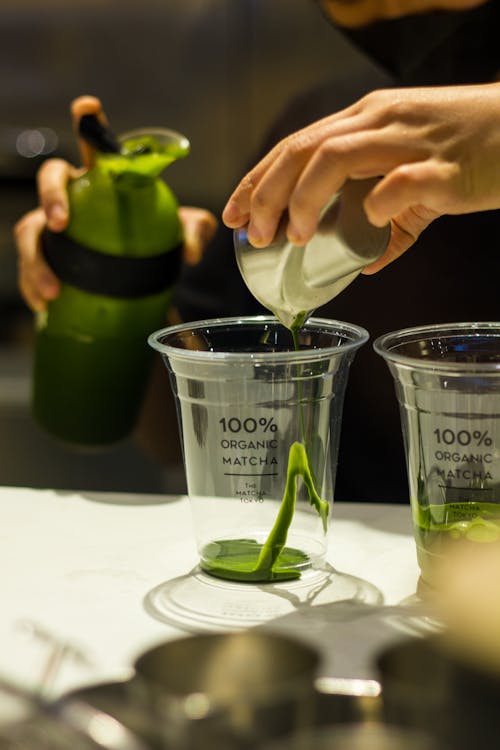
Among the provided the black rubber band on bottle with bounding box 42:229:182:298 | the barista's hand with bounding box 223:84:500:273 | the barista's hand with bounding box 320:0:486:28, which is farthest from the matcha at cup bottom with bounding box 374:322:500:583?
the barista's hand with bounding box 320:0:486:28

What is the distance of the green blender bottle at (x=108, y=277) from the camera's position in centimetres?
110

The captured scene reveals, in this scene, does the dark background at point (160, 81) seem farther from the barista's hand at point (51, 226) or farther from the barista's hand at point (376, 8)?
the barista's hand at point (51, 226)

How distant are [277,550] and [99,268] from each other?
1.33 feet

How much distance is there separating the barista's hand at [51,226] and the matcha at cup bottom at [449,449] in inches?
17.6

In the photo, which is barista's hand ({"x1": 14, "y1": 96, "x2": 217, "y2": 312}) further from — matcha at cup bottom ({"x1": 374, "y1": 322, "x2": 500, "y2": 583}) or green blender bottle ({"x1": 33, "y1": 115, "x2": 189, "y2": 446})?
matcha at cup bottom ({"x1": 374, "y1": 322, "x2": 500, "y2": 583})

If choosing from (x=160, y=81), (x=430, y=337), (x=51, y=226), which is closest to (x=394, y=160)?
(x=430, y=337)

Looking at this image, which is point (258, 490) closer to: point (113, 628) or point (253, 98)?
point (113, 628)

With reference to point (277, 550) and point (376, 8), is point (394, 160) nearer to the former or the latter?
point (277, 550)

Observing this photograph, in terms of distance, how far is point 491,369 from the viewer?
2.50 feet

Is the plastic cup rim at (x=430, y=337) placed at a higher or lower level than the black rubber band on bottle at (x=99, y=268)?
lower

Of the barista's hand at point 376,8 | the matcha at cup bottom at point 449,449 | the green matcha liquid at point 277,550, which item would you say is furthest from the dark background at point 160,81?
the matcha at cup bottom at point 449,449

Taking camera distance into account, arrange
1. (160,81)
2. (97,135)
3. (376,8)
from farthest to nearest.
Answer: (160,81)
(376,8)
(97,135)

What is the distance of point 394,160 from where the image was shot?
0.76 m

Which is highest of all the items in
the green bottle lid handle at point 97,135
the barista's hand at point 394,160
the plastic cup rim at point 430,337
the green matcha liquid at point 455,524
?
the green bottle lid handle at point 97,135
